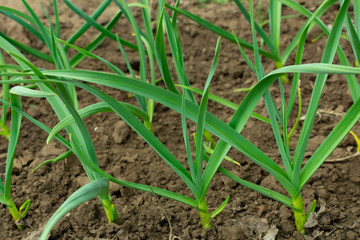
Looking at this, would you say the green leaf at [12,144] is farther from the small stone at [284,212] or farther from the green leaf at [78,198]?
the small stone at [284,212]

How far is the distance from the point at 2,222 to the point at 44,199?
0.50 ft

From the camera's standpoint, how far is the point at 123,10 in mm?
1832

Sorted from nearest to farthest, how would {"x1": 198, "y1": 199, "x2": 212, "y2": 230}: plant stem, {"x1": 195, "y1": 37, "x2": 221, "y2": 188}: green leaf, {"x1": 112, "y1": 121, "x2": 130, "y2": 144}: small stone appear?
{"x1": 195, "y1": 37, "x2": 221, "y2": 188}: green leaf
{"x1": 198, "y1": 199, "x2": 212, "y2": 230}: plant stem
{"x1": 112, "y1": 121, "x2": 130, "y2": 144}: small stone

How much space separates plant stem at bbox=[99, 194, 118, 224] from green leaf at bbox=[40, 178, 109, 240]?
106 millimetres

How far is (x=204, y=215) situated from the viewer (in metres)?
1.45

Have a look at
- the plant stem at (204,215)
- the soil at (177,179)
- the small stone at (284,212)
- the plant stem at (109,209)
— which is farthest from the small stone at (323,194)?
the plant stem at (109,209)

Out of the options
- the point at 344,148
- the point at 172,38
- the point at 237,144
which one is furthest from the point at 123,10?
the point at 344,148

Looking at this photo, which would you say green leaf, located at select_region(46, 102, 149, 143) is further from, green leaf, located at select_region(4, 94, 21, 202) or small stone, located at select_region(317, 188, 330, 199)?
small stone, located at select_region(317, 188, 330, 199)

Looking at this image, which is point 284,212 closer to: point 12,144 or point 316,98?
point 316,98

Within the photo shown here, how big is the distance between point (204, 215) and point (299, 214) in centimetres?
28

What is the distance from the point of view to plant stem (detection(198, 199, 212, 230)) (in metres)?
1.40

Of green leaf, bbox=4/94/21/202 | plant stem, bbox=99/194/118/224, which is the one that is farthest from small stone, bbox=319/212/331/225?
green leaf, bbox=4/94/21/202

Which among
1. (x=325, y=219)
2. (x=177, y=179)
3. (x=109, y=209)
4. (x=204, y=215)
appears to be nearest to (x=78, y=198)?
(x=109, y=209)

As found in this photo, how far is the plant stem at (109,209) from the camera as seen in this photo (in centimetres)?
145
